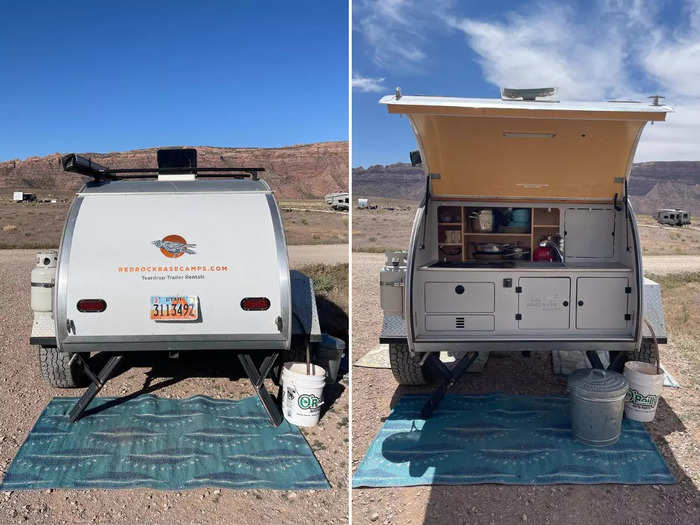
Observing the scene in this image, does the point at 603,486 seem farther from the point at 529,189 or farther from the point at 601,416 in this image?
the point at 529,189

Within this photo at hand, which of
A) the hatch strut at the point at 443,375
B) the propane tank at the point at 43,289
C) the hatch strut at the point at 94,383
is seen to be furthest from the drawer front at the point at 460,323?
the propane tank at the point at 43,289

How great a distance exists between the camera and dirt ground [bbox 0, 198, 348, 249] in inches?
1067

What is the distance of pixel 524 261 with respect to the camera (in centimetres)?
636

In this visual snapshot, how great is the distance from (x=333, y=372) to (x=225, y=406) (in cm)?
124

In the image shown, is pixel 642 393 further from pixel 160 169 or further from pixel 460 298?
pixel 160 169

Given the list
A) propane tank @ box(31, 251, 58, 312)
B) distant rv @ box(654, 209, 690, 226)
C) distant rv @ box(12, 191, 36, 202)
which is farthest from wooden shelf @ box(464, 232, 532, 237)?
distant rv @ box(12, 191, 36, 202)

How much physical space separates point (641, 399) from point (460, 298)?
6.41 feet

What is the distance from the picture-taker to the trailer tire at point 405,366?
6293mm

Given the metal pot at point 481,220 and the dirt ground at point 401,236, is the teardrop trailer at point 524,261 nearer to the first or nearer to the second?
the metal pot at point 481,220

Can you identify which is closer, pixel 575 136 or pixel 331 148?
pixel 575 136

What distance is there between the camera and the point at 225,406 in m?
6.03

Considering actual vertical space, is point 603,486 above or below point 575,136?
below

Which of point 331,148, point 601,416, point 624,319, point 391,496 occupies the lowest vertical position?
point 391,496

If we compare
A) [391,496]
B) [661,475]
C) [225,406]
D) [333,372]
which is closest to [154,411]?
[225,406]
